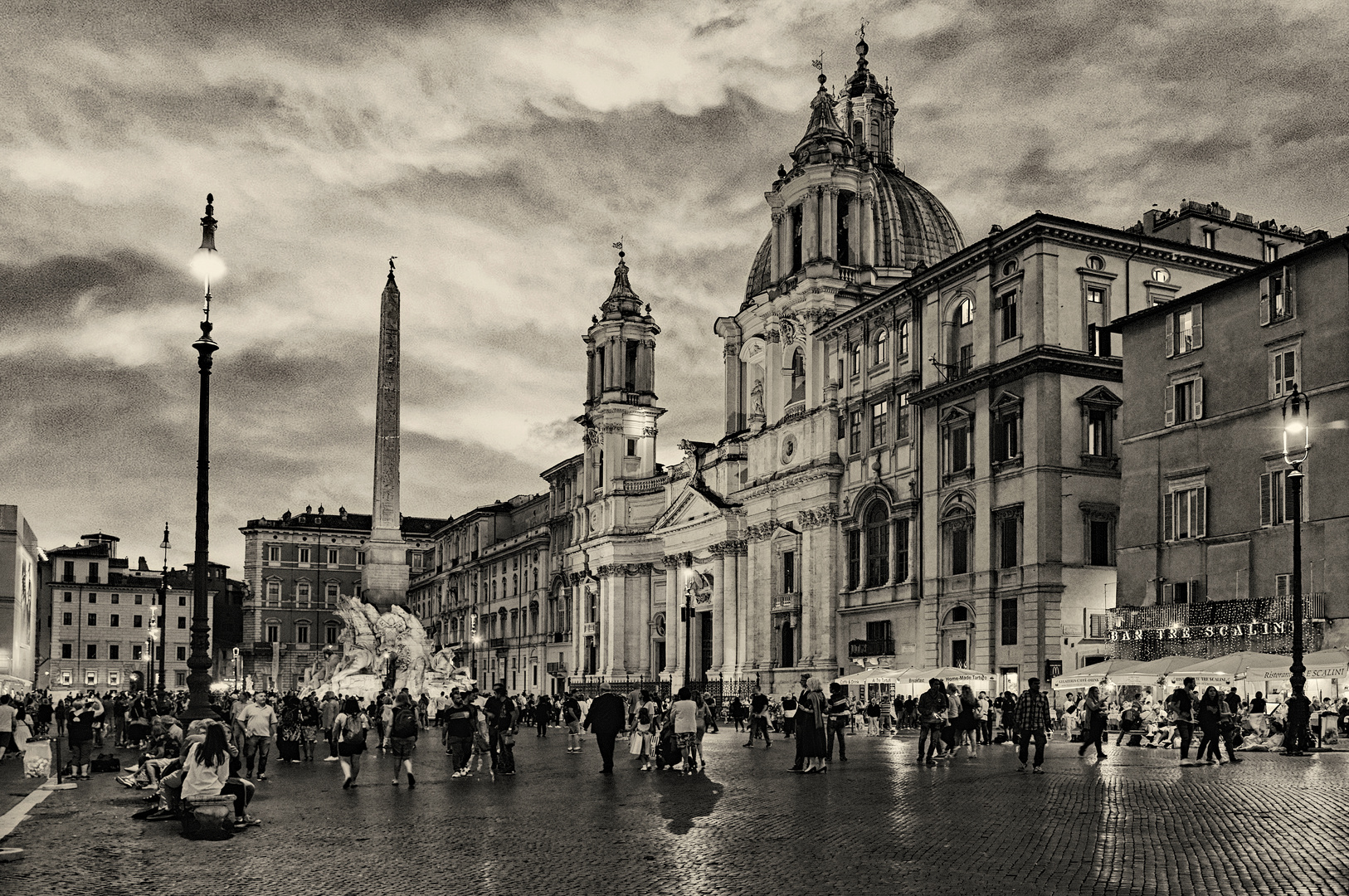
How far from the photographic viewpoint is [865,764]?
27.3 metres

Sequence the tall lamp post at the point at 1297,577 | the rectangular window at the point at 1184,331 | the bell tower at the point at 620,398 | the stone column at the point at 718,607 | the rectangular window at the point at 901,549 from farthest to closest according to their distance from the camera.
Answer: the bell tower at the point at 620,398, the stone column at the point at 718,607, the rectangular window at the point at 901,549, the rectangular window at the point at 1184,331, the tall lamp post at the point at 1297,577

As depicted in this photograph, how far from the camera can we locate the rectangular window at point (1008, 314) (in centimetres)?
5034

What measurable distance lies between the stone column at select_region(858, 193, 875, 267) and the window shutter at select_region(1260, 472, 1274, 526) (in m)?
28.5

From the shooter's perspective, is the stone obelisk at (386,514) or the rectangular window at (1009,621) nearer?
the rectangular window at (1009,621)

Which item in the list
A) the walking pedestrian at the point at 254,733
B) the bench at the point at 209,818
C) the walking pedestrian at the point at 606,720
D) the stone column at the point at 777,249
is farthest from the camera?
the stone column at the point at 777,249

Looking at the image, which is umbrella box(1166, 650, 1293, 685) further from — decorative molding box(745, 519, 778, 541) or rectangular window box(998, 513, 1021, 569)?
decorative molding box(745, 519, 778, 541)

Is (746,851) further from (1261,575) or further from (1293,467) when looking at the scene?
(1261,575)

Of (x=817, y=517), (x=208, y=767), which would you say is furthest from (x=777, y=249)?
(x=208, y=767)

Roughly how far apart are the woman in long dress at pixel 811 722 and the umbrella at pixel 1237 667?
11.8 m

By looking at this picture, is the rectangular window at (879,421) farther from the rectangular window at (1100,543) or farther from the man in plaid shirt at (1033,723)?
the man in plaid shirt at (1033,723)

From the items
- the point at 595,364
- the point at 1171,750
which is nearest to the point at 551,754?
the point at 1171,750

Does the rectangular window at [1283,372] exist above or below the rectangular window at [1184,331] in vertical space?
below

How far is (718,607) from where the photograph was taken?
7100 centimetres

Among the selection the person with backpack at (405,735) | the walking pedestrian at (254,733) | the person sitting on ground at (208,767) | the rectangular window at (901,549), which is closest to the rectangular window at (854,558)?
the rectangular window at (901,549)
